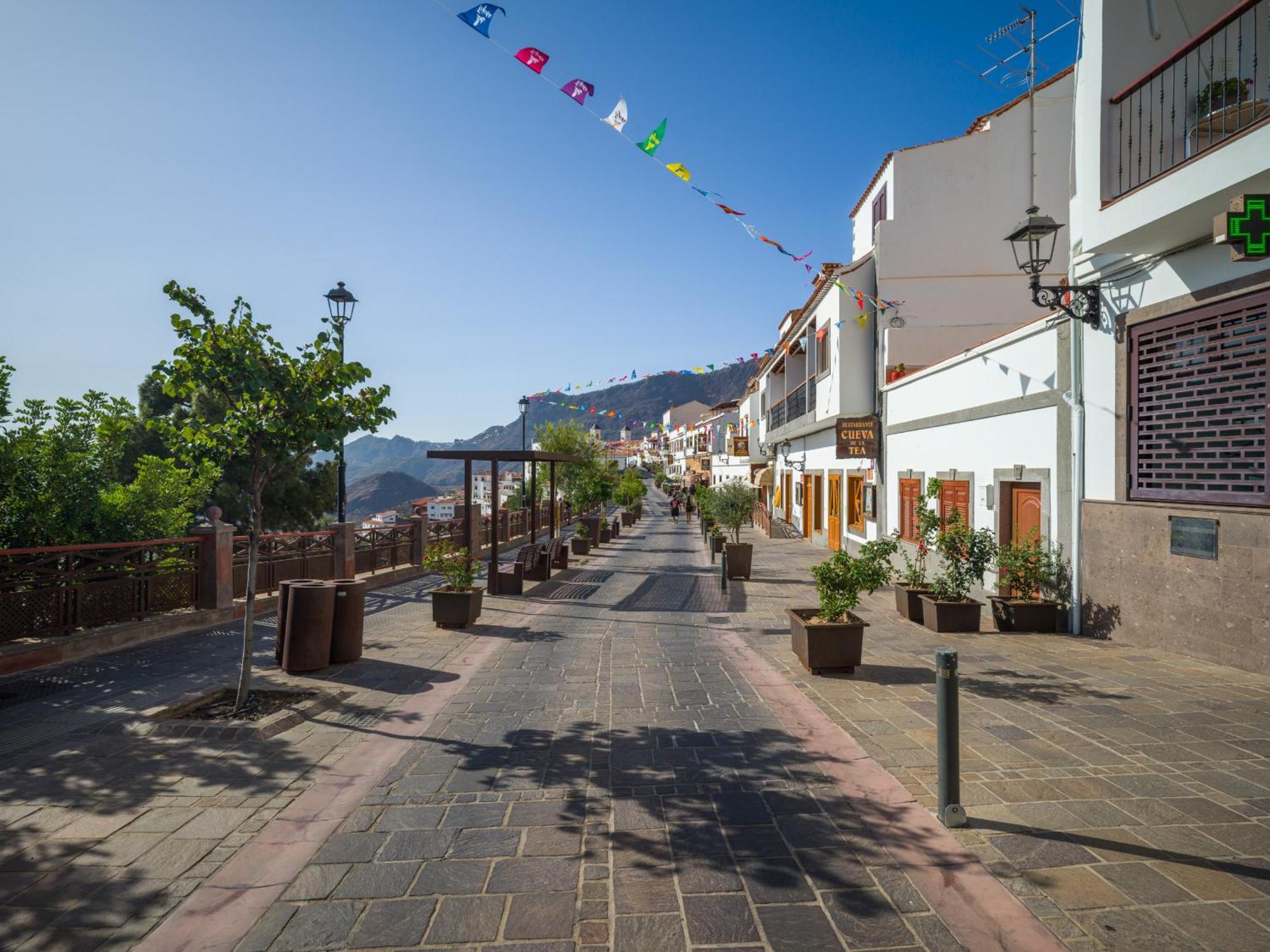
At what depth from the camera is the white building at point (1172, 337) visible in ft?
20.9

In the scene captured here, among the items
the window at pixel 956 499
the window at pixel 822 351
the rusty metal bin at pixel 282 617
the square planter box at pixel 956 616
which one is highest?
the window at pixel 822 351

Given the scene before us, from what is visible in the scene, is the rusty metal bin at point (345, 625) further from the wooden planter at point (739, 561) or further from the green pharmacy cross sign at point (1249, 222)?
the wooden planter at point (739, 561)

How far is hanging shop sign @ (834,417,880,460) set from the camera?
54.2 feet

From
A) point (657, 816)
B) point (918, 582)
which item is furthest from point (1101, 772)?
point (918, 582)

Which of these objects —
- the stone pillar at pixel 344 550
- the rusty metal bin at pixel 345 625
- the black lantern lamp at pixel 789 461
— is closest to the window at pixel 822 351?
the black lantern lamp at pixel 789 461

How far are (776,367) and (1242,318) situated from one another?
2444 centimetres

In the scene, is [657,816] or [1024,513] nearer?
[657,816]

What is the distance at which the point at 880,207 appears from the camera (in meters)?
18.1

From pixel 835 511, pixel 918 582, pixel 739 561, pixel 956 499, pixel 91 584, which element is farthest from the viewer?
pixel 835 511

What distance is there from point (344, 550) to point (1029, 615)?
37.0ft

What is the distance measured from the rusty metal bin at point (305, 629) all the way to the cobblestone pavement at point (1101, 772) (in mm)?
4828

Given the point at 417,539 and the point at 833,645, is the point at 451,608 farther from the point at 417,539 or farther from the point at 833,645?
the point at 417,539

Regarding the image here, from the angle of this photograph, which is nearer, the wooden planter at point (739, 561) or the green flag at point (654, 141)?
the green flag at point (654, 141)

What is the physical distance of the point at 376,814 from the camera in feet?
12.9
